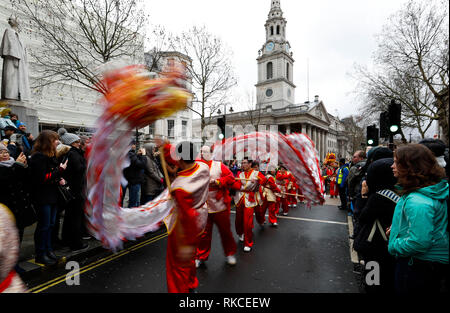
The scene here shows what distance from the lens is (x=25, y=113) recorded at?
8.30 metres

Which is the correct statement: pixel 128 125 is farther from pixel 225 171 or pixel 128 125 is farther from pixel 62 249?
pixel 62 249

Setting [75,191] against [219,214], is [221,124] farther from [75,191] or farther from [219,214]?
[75,191]

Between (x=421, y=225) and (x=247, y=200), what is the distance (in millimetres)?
3727

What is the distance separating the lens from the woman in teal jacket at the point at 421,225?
1.75 meters

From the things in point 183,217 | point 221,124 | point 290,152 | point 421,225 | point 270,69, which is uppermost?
point 270,69

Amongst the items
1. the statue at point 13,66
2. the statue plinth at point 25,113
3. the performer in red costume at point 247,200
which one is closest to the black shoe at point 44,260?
the performer in red costume at point 247,200

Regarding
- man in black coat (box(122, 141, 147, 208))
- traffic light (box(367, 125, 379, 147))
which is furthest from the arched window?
man in black coat (box(122, 141, 147, 208))

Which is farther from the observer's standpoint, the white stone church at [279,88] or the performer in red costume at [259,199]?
the white stone church at [279,88]

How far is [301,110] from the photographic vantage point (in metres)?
48.3

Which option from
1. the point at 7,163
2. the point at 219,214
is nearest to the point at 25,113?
the point at 7,163

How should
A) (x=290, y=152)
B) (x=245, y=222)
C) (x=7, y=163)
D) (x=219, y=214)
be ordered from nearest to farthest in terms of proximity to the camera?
1. (x=7, y=163)
2. (x=219, y=214)
3. (x=290, y=152)
4. (x=245, y=222)

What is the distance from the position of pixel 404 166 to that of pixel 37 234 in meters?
5.16

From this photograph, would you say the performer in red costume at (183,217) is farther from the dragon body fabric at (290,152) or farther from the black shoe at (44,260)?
the black shoe at (44,260)

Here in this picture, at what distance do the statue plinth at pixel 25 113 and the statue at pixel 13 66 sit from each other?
0.77 feet
